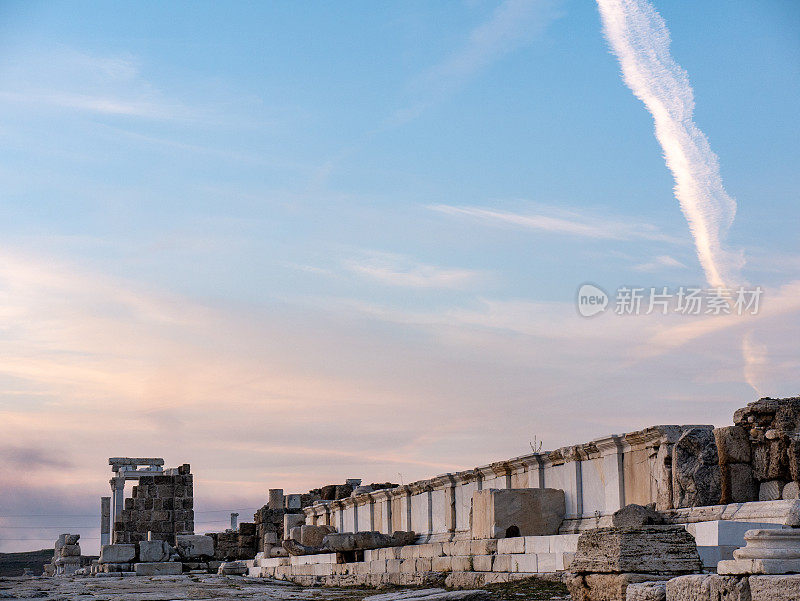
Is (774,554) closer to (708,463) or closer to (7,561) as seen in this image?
(708,463)

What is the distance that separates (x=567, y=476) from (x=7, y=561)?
54.5m

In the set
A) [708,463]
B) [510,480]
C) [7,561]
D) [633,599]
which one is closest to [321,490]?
Result: [510,480]

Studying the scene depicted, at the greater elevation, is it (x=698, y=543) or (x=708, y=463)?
(x=708, y=463)

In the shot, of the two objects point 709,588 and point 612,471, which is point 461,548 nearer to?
point 612,471

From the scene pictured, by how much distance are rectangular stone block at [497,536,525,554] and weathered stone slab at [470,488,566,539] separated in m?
0.61

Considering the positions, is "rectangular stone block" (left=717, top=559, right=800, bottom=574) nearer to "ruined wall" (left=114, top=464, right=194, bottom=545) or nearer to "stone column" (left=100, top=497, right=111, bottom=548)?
"ruined wall" (left=114, top=464, right=194, bottom=545)

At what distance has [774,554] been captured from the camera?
23.1 feet

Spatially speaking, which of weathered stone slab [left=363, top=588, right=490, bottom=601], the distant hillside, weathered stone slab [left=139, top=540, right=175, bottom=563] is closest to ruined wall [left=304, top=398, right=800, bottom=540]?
weathered stone slab [left=363, top=588, right=490, bottom=601]

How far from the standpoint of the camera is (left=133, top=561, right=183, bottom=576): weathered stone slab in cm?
2432

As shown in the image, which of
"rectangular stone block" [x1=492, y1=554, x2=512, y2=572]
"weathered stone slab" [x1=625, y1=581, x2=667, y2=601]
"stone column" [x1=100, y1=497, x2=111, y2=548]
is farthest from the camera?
"stone column" [x1=100, y1=497, x2=111, y2=548]

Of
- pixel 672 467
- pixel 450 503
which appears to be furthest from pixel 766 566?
pixel 450 503

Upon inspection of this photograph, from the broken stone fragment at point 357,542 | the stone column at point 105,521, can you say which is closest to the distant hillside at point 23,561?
the stone column at point 105,521

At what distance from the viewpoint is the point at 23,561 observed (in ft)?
202

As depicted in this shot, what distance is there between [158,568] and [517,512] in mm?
12463
